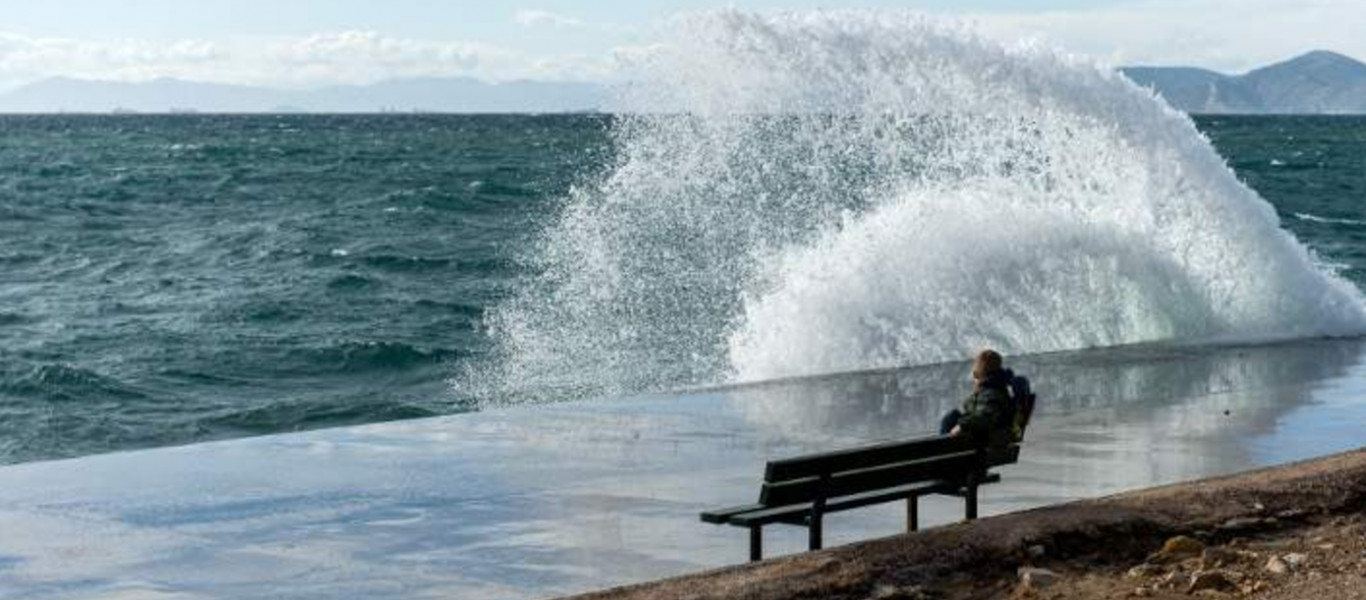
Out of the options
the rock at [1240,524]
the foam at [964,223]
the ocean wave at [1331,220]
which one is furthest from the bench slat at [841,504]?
the ocean wave at [1331,220]

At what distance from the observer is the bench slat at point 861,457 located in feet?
31.7

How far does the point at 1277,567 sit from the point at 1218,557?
27 centimetres

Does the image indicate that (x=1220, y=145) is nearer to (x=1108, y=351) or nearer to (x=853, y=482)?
(x=1108, y=351)

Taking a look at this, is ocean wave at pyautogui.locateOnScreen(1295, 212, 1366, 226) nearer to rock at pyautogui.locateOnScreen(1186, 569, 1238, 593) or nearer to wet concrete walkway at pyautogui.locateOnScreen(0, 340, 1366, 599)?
wet concrete walkway at pyautogui.locateOnScreen(0, 340, 1366, 599)

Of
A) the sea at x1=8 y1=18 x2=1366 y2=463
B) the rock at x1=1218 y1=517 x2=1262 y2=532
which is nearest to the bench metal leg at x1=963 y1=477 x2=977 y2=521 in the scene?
the rock at x1=1218 y1=517 x2=1262 y2=532

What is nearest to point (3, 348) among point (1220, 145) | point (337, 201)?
→ point (337, 201)

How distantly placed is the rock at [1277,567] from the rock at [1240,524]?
0.74 m

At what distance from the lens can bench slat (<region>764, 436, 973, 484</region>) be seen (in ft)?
31.7

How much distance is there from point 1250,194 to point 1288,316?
1773mm

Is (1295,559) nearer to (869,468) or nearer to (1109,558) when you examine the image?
(1109,558)

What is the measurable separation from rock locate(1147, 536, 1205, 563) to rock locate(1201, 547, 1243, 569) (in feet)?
0.18

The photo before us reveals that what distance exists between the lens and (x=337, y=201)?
52344mm

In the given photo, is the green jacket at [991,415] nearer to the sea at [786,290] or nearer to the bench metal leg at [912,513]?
the bench metal leg at [912,513]

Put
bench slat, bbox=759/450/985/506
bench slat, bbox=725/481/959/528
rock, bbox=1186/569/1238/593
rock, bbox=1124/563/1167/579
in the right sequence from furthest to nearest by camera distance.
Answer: bench slat, bbox=759/450/985/506 → bench slat, bbox=725/481/959/528 → rock, bbox=1124/563/1167/579 → rock, bbox=1186/569/1238/593
